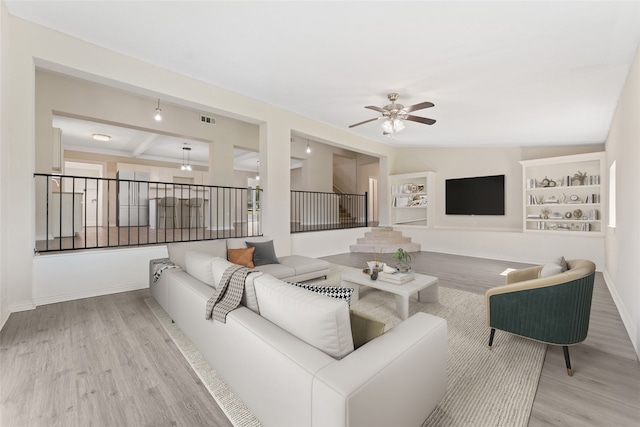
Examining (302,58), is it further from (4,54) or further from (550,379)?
(550,379)

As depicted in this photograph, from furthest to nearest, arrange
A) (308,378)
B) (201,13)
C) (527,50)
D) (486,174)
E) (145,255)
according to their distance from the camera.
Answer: (486,174) → (145,255) → (527,50) → (201,13) → (308,378)

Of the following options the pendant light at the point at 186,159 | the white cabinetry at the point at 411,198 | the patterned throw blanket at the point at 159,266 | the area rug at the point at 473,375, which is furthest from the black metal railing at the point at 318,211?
the area rug at the point at 473,375

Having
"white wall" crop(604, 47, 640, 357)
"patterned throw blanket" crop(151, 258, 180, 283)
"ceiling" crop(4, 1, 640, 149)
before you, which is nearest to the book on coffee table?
"white wall" crop(604, 47, 640, 357)

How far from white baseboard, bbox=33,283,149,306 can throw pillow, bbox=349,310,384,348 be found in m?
3.69

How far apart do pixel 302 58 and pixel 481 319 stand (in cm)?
373

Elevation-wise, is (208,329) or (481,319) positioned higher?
(208,329)

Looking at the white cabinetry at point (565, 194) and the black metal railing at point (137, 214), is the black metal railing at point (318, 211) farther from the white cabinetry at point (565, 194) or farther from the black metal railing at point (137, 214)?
the white cabinetry at point (565, 194)

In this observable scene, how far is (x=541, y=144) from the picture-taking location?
6.20 m

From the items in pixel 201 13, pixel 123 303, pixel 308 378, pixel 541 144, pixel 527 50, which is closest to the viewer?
pixel 308 378

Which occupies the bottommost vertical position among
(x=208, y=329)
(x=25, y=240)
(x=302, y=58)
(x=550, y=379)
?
(x=550, y=379)

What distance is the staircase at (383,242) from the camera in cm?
739

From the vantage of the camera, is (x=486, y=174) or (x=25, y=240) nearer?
(x=25, y=240)

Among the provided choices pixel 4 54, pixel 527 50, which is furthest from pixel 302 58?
pixel 4 54

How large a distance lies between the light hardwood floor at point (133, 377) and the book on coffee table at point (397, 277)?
3.32 feet
